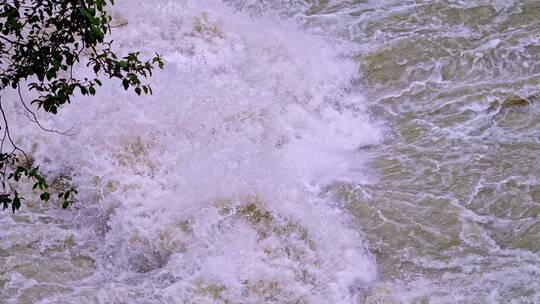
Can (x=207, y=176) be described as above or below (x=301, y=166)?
above

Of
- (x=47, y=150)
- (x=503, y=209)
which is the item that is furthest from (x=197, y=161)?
(x=503, y=209)

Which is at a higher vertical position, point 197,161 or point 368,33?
point 368,33

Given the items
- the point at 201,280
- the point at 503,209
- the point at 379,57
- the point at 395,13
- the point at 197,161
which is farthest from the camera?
the point at 395,13

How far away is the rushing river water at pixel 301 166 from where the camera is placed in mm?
5371

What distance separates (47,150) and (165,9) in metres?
2.92

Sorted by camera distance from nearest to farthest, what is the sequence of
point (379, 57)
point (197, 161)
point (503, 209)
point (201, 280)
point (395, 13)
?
point (201, 280) < point (503, 209) < point (197, 161) < point (379, 57) < point (395, 13)

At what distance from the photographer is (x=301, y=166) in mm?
6645

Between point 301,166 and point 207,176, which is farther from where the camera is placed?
point 301,166

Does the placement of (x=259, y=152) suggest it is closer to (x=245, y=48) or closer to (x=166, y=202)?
(x=166, y=202)

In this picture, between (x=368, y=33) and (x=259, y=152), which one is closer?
(x=259, y=152)

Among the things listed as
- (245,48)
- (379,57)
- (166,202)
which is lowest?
(166,202)

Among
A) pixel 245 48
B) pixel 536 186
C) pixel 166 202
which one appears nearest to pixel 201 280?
pixel 166 202

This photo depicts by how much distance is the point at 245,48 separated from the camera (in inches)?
327

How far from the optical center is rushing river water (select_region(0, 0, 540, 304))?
5.37 m
